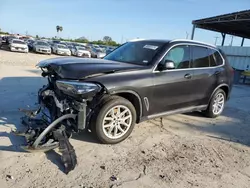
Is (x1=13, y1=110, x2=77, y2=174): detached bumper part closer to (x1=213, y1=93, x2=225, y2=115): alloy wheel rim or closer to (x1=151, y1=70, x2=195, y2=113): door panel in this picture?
(x1=151, y1=70, x2=195, y2=113): door panel

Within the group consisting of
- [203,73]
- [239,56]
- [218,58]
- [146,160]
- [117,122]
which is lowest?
[146,160]

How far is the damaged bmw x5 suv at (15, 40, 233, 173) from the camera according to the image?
12.4 feet

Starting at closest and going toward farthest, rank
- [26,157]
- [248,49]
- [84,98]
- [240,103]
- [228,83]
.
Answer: [26,157] < [84,98] < [228,83] < [240,103] < [248,49]

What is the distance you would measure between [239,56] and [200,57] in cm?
1886

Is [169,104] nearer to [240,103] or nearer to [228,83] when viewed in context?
[228,83]

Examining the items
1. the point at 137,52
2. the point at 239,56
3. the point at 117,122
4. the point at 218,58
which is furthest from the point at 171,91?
the point at 239,56

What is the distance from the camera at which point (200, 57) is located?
5.53 meters

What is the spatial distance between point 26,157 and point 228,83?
506cm

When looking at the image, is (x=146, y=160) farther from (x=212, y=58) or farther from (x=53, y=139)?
(x=212, y=58)

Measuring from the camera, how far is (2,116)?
5.01m

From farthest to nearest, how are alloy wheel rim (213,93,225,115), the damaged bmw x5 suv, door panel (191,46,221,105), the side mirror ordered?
1. alloy wheel rim (213,93,225,115)
2. door panel (191,46,221,105)
3. the side mirror
4. the damaged bmw x5 suv

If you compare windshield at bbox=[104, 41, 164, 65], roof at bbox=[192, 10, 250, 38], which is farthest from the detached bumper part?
roof at bbox=[192, 10, 250, 38]

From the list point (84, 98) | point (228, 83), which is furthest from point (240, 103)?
point (84, 98)

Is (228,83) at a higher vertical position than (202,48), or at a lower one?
lower
